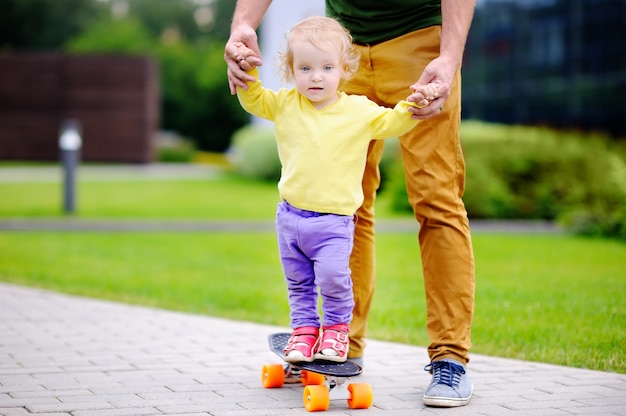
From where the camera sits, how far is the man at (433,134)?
3559 millimetres

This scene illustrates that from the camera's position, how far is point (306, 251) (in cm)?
350

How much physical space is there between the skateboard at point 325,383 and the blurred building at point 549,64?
55.9 ft

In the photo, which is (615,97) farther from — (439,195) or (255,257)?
(439,195)

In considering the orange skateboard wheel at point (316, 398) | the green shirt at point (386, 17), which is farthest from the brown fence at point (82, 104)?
the orange skateboard wheel at point (316, 398)

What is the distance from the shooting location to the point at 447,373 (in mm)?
3562

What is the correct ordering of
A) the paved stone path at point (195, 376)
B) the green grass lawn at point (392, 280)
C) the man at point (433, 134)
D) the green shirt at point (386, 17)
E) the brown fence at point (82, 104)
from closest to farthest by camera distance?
the paved stone path at point (195, 376)
the man at point (433, 134)
the green shirt at point (386, 17)
the green grass lawn at point (392, 280)
the brown fence at point (82, 104)

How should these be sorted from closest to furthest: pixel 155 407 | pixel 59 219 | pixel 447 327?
pixel 155 407 → pixel 447 327 → pixel 59 219

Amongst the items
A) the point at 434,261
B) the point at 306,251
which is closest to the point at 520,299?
the point at 434,261

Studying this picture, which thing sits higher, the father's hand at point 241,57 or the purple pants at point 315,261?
the father's hand at point 241,57

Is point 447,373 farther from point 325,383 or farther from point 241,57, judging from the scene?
point 241,57

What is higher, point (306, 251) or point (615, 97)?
point (615, 97)

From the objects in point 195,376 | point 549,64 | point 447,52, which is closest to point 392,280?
point 195,376

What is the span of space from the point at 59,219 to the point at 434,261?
8.98 meters

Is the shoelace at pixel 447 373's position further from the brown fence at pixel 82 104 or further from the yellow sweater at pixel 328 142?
the brown fence at pixel 82 104
